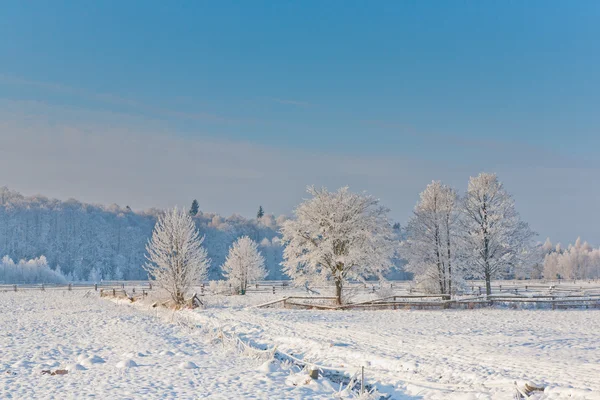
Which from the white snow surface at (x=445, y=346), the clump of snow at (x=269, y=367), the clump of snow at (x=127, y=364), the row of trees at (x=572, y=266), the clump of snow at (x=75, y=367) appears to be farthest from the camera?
the row of trees at (x=572, y=266)

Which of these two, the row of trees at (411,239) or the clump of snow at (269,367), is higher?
the row of trees at (411,239)

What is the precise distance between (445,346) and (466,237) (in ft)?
79.9

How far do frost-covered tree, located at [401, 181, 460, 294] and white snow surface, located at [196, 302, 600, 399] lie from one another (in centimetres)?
768

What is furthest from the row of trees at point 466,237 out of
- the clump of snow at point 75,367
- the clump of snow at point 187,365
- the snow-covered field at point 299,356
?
the clump of snow at point 75,367

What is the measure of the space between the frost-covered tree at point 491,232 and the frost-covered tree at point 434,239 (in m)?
1.37

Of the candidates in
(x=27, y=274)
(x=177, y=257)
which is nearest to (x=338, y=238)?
(x=177, y=257)

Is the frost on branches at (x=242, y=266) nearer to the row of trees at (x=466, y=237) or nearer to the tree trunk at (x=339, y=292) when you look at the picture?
the tree trunk at (x=339, y=292)

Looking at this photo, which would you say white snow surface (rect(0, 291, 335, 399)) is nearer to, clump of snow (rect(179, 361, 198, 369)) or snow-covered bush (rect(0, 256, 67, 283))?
clump of snow (rect(179, 361, 198, 369))

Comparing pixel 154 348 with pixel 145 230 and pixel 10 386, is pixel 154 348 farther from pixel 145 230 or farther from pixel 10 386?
pixel 145 230

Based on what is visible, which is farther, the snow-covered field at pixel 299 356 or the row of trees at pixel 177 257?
the row of trees at pixel 177 257

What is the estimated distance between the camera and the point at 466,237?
134 feet

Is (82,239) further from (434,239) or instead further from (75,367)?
(75,367)

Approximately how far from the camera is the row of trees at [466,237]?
40.2 meters

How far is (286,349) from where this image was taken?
65.2 ft
